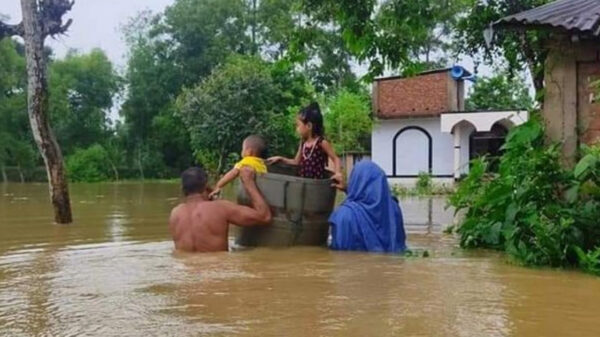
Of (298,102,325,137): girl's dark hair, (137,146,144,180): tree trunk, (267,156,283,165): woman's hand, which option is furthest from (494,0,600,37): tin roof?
(137,146,144,180): tree trunk

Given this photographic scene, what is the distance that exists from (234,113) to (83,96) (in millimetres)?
20589

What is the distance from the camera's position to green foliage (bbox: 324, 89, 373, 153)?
31641 millimetres

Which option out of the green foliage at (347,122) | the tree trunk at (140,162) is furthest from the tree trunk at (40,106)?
the tree trunk at (140,162)

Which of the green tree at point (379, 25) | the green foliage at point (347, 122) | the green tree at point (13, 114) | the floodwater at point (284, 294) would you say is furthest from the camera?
the green tree at point (13, 114)

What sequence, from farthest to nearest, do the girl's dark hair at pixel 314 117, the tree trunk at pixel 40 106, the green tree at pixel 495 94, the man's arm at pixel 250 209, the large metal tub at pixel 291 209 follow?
1. the green tree at pixel 495 94
2. the tree trunk at pixel 40 106
3. the girl's dark hair at pixel 314 117
4. the large metal tub at pixel 291 209
5. the man's arm at pixel 250 209

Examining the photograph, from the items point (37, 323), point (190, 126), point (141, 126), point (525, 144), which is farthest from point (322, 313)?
point (141, 126)

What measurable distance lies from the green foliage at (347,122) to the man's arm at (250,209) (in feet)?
77.7

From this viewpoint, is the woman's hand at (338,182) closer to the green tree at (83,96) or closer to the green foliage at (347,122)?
the green foliage at (347,122)

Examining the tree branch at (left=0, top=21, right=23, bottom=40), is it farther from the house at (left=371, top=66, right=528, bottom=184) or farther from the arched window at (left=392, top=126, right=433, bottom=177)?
the arched window at (left=392, top=126, right=433, bottom=177)

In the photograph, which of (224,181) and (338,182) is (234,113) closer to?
(338,182)

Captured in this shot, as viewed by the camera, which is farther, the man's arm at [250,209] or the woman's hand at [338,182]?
the woman's hand at [338,182]

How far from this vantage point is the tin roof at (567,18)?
7160 millimetres

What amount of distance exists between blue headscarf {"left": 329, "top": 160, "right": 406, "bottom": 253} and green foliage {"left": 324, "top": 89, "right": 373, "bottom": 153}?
77.1ft

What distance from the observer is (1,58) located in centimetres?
4194
